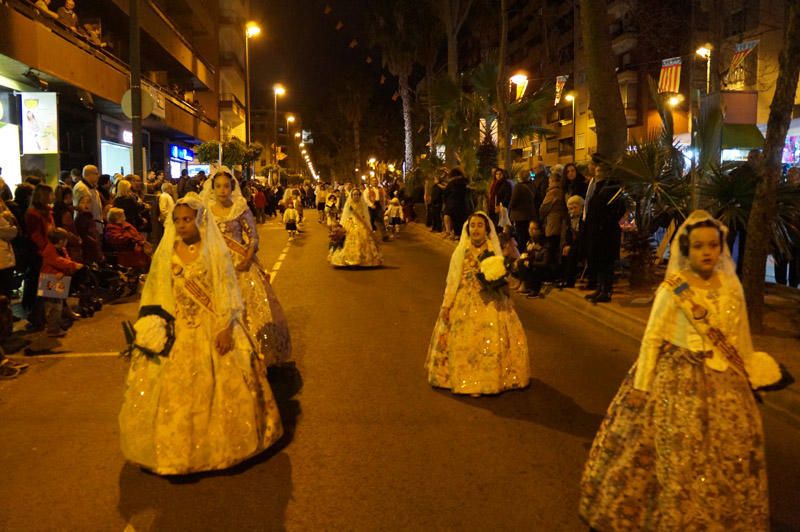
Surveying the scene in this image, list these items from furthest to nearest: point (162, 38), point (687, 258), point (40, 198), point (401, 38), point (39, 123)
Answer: point (401, 38), point (162, 38), point (39, 123), point (40, 198), point (687, 258)

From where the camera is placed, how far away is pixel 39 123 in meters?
17.8

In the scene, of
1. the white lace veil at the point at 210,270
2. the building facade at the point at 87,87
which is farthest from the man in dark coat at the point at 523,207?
the white lace veil at the point at 210,270

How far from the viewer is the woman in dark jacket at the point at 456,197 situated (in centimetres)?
2038

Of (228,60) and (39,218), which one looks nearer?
(39,218)

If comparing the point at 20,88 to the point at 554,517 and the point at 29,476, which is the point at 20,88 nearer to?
the point at 29,476

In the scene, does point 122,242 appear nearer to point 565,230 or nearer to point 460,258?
point 565,230

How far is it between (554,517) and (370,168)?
2864 inches

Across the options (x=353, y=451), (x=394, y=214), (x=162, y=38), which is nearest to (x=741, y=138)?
(x=394, y=214)

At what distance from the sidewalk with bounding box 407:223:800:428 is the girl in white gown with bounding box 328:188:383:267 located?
4873 millimetres

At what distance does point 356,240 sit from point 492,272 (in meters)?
9.75

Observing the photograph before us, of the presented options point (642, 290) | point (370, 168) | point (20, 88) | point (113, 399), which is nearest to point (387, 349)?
point (113, 399)

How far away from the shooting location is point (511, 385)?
6648 millimetres

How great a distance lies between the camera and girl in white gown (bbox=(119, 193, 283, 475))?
4.60 metres

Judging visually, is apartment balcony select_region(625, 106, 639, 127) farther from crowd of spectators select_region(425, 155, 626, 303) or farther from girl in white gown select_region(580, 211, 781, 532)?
girl in white gown select_region(580, 211, 781, 532)
